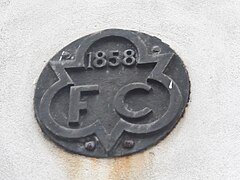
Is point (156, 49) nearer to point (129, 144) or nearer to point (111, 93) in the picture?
point (111, 93)

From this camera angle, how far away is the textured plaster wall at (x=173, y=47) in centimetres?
262

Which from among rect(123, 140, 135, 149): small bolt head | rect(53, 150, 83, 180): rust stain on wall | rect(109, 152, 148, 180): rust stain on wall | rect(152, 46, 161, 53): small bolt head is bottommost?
rect(53, 150, 83, 180): rust stain on wall

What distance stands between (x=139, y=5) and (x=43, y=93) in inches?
18.3

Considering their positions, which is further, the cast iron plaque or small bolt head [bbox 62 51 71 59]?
small bolt head [bbox 62 51 71 59]

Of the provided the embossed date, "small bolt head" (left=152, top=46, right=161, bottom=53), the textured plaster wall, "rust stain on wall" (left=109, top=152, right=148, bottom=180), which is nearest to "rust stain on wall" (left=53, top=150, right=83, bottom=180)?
the textured plaster wall

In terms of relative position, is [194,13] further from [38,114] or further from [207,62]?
[38,114]

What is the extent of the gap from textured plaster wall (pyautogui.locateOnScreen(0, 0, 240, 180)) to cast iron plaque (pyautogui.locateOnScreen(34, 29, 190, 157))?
0.12 feet

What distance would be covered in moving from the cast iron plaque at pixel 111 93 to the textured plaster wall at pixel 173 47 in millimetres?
36

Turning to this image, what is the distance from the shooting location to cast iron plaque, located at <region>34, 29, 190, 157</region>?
8.80ft

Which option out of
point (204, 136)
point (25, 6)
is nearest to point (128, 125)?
point (204, 136)

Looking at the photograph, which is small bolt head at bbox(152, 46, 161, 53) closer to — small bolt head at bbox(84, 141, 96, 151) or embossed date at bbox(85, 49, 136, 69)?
embossed date at bbox(85, 49, 136, 69)

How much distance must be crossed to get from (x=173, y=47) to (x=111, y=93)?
10.4 inches

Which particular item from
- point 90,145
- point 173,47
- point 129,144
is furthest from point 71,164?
point 173,47

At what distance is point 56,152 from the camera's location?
272 cm
